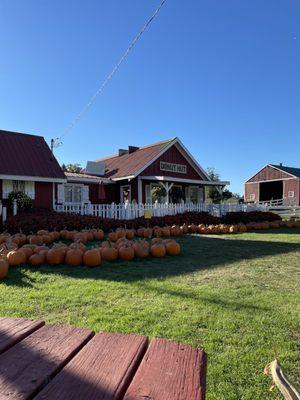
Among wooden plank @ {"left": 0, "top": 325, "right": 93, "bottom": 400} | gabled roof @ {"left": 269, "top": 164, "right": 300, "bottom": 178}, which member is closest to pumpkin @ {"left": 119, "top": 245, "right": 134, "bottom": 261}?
wooden plank @ {"left": 0, "top": 325, "right": 93, "bottom": 400}

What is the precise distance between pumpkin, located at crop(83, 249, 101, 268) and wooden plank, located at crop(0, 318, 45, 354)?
5035mm

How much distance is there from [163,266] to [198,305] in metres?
2.59

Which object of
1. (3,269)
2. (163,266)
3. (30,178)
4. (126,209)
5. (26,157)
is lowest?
(163,266)

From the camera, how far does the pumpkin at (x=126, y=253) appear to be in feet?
24.6

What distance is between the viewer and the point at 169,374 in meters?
1.30

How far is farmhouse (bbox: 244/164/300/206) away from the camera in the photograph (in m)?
52.1

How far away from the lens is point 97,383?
1.23 metres

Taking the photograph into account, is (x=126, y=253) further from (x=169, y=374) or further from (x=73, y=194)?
(x=73, y=194)

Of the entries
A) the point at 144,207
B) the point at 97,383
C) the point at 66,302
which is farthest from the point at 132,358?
the point at 144,207

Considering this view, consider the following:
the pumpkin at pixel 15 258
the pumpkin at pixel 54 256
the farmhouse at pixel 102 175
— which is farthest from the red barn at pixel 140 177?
the pumpkin at pixel 15 258

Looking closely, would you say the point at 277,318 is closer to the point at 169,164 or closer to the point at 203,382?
the point at 203,382

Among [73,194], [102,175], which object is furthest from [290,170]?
[73,194]

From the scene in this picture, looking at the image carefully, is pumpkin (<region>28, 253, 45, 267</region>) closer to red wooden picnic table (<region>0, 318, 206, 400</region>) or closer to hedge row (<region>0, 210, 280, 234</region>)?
hedge row (<region>0, 210, 280, 234</region>)

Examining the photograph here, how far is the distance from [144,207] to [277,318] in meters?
14.5
